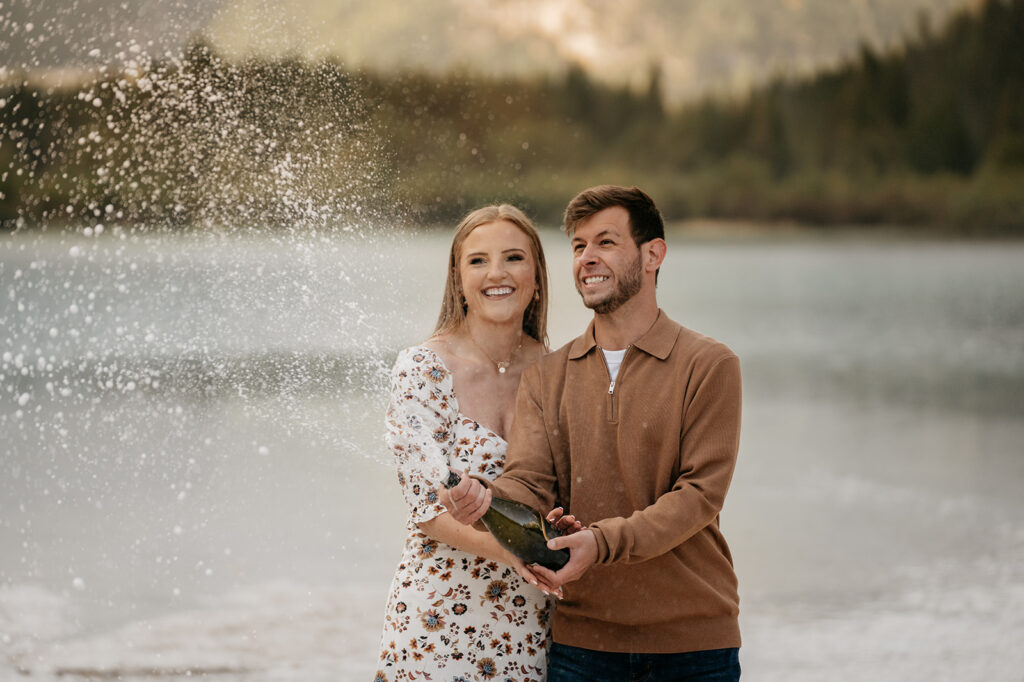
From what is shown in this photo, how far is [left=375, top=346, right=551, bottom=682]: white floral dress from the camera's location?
7.85 feet

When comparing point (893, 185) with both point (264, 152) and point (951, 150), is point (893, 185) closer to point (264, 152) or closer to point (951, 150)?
point (951, 150)

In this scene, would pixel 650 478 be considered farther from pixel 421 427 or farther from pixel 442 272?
pixel 442 272

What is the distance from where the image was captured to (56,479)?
12.3 metres

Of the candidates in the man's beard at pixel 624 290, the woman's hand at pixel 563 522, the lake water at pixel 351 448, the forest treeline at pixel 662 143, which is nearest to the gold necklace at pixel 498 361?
the man's beard at pixel 624 290

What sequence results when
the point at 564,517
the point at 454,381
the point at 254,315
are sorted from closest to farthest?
1. the point at 564,517
2. the point at 454,381
3. the point at 254,315

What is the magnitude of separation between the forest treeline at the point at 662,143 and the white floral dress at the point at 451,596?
8.21 meters

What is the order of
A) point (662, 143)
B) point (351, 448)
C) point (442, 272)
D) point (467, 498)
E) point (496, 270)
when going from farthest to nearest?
1. point (351, 448)
2. point (662, 143)
3. point (442, 272)
4. point (496, 270)
5. point (467, 498)

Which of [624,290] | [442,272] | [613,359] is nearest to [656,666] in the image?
[613,359]

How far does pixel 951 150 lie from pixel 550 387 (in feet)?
40.8

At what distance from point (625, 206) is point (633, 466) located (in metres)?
0.55

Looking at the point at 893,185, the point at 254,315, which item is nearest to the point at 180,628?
the point at 254,315

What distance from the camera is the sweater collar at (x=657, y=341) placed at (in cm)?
224

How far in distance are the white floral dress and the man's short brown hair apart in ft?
1.65

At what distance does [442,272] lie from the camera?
10898 millimetres
